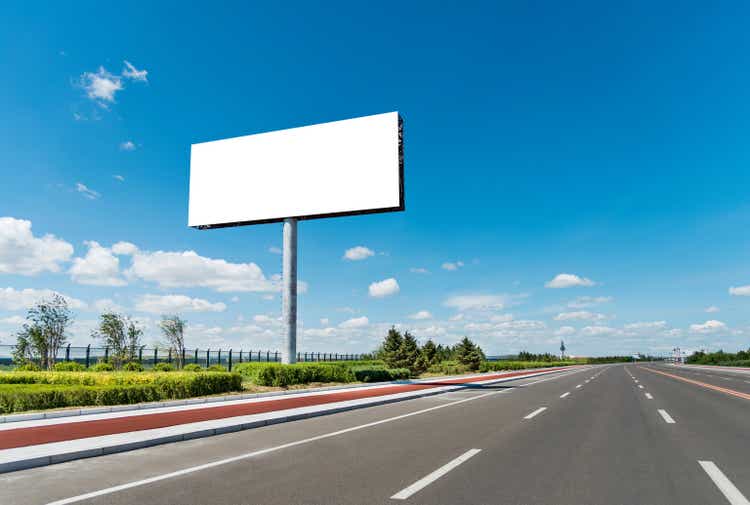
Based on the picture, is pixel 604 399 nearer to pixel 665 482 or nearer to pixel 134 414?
pixel 665 482

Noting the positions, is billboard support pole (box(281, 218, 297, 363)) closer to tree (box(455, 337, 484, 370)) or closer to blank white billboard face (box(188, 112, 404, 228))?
blank white billboard face (box(188, 112, 404, 228))

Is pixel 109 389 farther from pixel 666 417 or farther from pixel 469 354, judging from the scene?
pixel 469 354

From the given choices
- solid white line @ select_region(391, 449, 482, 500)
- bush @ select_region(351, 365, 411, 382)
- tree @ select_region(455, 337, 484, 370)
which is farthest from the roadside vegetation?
solid white line @ select_region(391, 449, 482, 500)

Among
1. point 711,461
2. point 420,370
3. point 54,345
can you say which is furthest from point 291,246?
point 420,370

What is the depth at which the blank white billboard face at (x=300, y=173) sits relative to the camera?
25.3 meters

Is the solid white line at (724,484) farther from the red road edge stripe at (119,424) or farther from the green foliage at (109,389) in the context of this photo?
the green foliage at (109,389)

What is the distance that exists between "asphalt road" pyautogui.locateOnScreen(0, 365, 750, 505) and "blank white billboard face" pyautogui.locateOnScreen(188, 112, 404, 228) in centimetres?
1496

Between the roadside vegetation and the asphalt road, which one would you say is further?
the roadside vegetation

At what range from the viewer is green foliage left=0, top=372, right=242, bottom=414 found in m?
13.1

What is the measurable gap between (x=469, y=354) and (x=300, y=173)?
123ft

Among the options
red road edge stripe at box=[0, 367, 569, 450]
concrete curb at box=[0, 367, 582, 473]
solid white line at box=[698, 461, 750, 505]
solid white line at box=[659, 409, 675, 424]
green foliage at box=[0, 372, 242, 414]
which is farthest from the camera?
green foliage at box=[0, 372, 242, 414]

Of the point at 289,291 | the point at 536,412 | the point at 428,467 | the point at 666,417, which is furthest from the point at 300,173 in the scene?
the point at 428,467

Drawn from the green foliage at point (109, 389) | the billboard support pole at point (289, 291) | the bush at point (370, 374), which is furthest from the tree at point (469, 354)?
the green foliage at point (109, 389)

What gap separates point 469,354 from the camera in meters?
57.8
